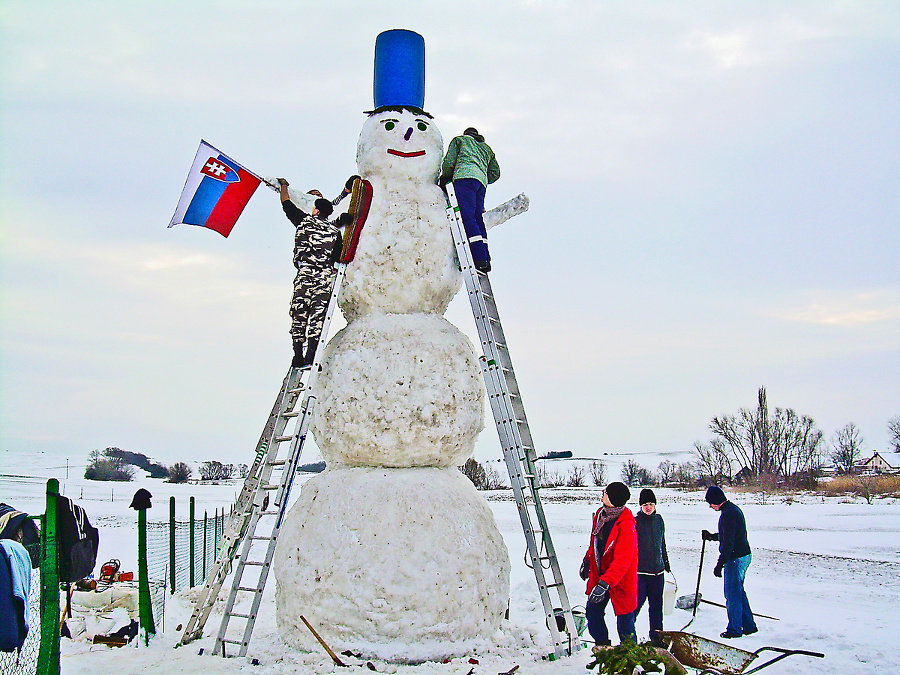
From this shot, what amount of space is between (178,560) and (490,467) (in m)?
32.0

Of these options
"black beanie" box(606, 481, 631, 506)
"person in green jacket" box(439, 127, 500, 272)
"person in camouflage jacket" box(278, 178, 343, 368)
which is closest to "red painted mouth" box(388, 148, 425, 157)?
"person in green jacket" box(439, 127, 500, 272)

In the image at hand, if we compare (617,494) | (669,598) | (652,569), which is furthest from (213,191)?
(669,598)

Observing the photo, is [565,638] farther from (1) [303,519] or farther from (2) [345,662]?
(1) [303,519]

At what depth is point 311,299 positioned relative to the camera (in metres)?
6.42

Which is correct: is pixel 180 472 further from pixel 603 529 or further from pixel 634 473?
pixel 603 529

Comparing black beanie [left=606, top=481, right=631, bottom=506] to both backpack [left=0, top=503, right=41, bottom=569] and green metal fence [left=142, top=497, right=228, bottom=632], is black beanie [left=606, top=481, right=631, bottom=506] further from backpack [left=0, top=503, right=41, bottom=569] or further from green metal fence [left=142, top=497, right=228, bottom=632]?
green metal fence [left=142, top=497, right=228, bottom=632]

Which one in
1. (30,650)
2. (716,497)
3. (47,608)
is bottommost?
(30,650)

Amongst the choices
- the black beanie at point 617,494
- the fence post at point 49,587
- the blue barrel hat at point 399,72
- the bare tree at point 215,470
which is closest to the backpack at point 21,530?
the fence post at point 49,587

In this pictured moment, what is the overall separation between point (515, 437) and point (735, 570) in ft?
10.3

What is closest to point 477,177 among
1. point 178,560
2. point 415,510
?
point 415,510

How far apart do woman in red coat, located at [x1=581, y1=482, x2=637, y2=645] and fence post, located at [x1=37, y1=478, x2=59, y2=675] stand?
3671 mm

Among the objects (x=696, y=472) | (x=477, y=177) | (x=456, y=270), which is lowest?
(x=696, y=472)

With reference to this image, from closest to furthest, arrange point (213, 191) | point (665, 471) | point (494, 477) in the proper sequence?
point (213, 191) → point (494, 477) → point (665, 471)

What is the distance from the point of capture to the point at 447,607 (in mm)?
5594
